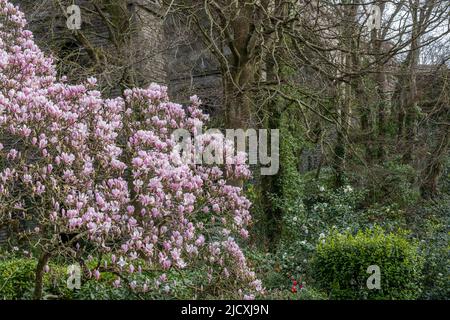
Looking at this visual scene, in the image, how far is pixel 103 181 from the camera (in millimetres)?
5348

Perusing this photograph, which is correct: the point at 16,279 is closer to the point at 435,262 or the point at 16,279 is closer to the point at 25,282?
the point at 25,282

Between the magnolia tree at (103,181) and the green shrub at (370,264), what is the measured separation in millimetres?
1816

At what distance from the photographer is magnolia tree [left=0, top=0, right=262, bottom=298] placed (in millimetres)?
5055

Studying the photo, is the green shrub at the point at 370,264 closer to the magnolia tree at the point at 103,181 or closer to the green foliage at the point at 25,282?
the magnolia tree at the point at 103,181

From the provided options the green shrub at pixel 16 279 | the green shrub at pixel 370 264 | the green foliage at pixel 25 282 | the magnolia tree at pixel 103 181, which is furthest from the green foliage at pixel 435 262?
the green shrub at pixel 16 279

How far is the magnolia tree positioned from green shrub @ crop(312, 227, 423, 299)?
1816 mm

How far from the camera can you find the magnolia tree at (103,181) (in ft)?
16.6

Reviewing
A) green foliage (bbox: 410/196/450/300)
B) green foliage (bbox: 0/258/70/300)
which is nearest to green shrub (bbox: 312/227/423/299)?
green foliage (bbox: 410/196/450/300)

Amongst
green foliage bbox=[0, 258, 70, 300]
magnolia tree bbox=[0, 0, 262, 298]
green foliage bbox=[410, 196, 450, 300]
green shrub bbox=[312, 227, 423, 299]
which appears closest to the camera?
magnolia tree bbox=[0, 0, 262, 298]

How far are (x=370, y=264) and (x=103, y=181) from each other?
3.73 meters

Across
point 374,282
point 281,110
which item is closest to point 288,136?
point 281,110

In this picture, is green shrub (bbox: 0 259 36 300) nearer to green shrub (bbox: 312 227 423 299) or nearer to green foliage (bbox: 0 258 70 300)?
green foliage (bbox: 0 258 70 300)

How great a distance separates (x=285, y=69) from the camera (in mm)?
12656

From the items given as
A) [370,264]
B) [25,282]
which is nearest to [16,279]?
[25,282]
